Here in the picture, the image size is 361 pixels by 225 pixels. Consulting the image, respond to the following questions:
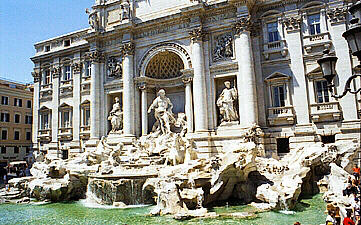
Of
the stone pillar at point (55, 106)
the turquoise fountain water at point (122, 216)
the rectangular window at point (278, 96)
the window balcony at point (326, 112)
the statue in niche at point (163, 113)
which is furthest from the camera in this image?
the stone pillar at point (55, 106)

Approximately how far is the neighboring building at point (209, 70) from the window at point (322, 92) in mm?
60

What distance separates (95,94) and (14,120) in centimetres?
1809

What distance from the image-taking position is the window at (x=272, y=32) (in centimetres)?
1864

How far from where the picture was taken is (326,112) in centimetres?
1672

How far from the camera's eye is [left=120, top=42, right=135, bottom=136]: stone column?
70.1ft

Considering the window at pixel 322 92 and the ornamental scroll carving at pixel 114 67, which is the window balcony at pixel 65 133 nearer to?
the ornamental scroll carving at pixel 114 67

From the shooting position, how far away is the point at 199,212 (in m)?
11.5

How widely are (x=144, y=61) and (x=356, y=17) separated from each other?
58.2 ft

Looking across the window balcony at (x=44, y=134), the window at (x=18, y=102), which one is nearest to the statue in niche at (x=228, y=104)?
the window balcony at (x=44, y=134)

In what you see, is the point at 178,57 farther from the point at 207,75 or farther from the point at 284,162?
the point at 284,162

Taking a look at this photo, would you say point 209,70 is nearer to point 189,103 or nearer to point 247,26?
point 189,103

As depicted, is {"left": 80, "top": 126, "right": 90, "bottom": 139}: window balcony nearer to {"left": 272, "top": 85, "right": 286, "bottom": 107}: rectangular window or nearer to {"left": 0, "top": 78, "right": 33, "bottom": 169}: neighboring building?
{"left": 0, "top": 78, "right": 33, "bottom": 169}: neighboring building

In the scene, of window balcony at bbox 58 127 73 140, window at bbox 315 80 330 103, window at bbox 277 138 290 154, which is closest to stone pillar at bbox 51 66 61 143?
window balcony at bbox 58 127 73 140

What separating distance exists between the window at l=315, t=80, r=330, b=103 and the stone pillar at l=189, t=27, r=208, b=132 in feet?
22.2
